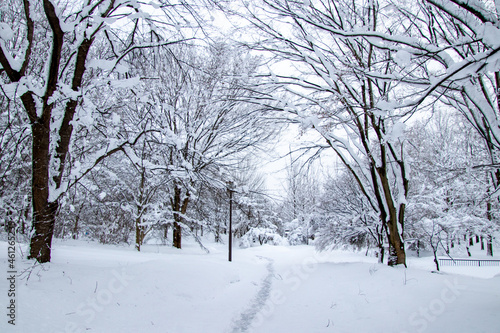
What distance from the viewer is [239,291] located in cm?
709

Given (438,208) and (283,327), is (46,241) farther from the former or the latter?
(438,208)

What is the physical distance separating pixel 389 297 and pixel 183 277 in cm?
453

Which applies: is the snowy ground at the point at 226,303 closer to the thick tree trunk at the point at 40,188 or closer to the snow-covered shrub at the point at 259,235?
the thick tree trunk at the point at 40,188

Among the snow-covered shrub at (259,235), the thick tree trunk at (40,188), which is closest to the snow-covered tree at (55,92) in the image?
the thick tree trunk at (40,188)

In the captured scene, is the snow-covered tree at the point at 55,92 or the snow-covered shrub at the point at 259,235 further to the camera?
the snow-covered shrub at the point at 259,235

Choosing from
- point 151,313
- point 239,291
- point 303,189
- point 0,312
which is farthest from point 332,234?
point 303,189

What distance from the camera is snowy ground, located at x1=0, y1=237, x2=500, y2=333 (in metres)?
3.35

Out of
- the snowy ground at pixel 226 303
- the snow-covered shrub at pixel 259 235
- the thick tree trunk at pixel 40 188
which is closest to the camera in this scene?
the snowy ground at pixel 226 303

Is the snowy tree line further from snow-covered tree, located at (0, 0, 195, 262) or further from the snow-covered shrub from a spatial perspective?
the snow-covered shrub

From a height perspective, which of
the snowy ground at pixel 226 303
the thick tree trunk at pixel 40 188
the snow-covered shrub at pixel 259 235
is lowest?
the snow-covered shrub at pixel 259 235

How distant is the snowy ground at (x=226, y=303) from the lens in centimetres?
335

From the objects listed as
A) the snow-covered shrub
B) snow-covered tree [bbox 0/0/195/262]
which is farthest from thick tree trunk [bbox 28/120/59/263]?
the snow-covered shrub

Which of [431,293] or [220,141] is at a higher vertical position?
[220,141]

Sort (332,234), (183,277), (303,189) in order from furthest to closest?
1. (303,189)
2. (332,234)
3. (183,277)
